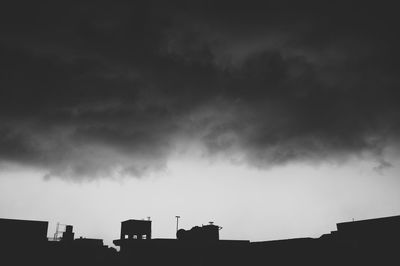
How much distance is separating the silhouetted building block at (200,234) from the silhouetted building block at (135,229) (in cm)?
712

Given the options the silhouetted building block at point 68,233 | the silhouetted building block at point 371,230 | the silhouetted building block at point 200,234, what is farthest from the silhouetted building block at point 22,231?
the silhouetted building block at point 371,230

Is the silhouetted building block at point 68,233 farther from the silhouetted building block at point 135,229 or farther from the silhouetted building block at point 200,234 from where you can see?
the silhouetted building block at point 200,234

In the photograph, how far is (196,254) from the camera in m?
37.2

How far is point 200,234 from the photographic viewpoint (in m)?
43.1

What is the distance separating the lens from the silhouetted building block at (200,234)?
141ft

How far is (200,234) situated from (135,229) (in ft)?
37.6

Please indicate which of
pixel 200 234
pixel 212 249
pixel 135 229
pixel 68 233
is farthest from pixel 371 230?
pixel 68 233

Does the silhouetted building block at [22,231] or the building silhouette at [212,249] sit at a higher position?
the silhouetted building block at [22,231]

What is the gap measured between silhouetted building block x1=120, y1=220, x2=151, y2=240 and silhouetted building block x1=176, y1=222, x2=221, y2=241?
7.12 meters

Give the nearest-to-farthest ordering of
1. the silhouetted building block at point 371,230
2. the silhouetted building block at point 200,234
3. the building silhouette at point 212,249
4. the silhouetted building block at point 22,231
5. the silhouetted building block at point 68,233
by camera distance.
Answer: the silhouetted building block at point 371,230 < the building silhouette at point 212,249 < the silhouetted building block at point 22,231 < the silhouetted building block at point 200,234 < the silhouetted building block at point 68,233

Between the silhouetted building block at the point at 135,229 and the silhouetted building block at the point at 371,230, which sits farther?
the silhouetted building block at the point at 135,229

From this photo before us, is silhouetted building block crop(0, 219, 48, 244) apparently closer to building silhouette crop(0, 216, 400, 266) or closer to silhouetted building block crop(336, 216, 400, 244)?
building silhouette crop(0, 216, 400, 266)

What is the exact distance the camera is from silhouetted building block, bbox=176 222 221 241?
42875 mm

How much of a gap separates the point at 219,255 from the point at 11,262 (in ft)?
77.0
